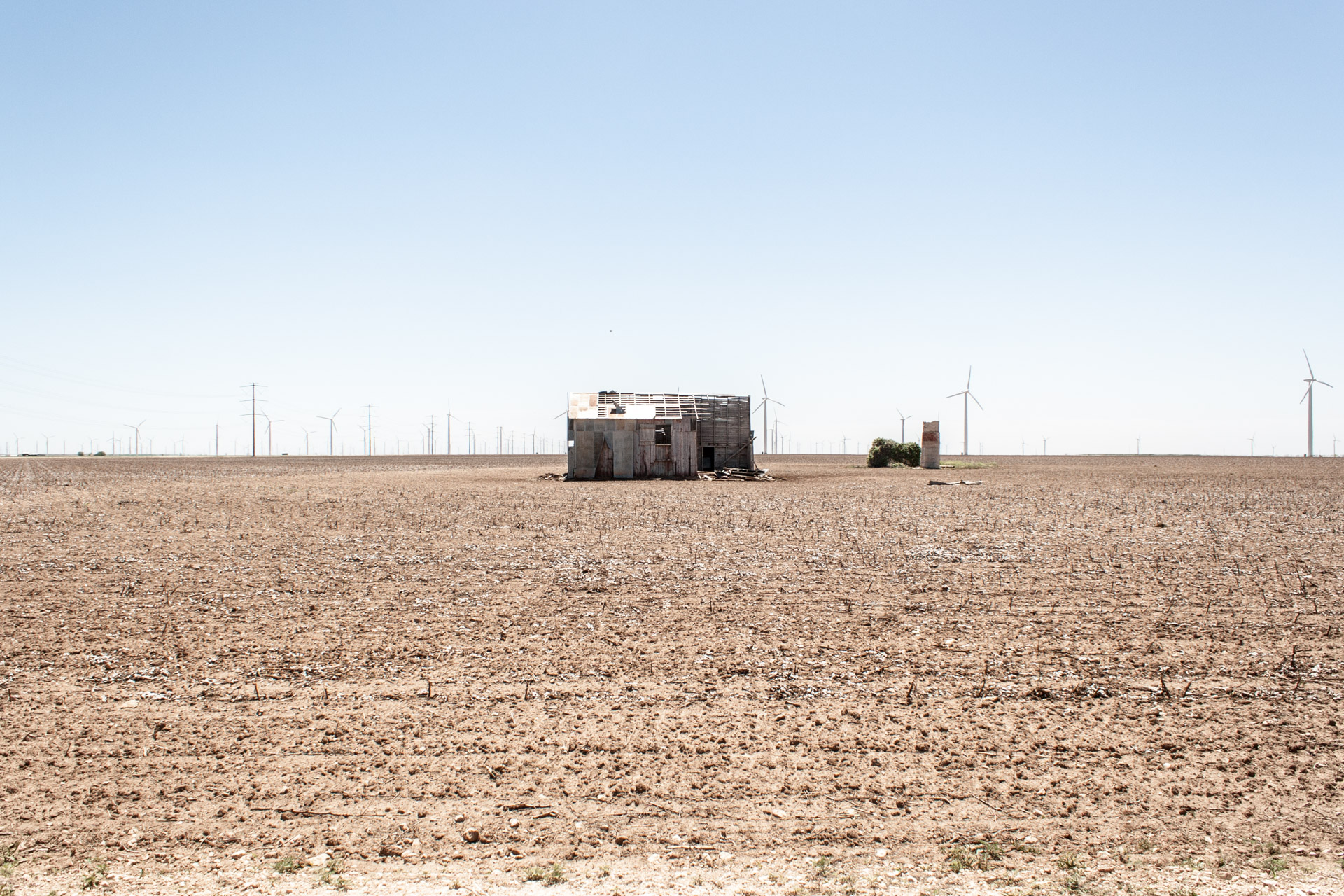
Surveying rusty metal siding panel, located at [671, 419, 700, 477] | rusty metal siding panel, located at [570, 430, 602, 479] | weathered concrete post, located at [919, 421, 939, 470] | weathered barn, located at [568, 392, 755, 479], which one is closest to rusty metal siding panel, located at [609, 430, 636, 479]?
weathered barn, located at [568, 392, 755, 479]

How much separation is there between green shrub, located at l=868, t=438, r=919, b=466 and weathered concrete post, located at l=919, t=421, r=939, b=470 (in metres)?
2.98

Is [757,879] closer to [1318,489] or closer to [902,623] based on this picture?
[902,623]

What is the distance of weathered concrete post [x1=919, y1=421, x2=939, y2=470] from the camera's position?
5475 cm

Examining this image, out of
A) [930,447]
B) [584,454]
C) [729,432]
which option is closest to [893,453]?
[930,447]

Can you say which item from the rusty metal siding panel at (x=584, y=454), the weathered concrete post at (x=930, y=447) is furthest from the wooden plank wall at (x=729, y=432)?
the weathered concrete post at (x=930, y=447)

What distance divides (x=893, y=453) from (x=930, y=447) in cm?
495

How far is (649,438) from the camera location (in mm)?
44625

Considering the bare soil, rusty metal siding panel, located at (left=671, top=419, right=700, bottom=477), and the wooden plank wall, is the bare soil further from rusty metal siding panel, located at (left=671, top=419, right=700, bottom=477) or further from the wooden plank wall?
the wooden plank wall

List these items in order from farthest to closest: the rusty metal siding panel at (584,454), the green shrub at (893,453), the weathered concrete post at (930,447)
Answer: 1. the green shrub at (893,453)
2. the weathered concrete post at (930,447)
3. the rusty metal siding panel at (584,454)

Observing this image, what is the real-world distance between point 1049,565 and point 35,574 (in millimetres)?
17560

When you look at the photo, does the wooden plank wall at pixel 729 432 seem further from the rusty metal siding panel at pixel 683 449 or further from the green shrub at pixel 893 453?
the green shrub at pixel 893 453

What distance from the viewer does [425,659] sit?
9242 millimetres

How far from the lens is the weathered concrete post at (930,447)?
5475cm

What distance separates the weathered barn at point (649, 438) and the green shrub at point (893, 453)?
598 inches
